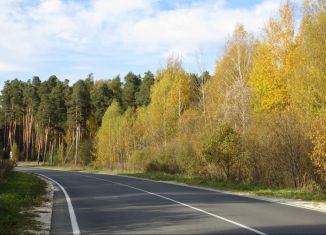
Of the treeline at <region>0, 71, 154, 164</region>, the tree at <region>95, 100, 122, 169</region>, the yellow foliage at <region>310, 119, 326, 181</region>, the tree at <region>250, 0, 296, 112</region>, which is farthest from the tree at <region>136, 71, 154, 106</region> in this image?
the yellow foliage at <region>310, 119, 326, 181</region>

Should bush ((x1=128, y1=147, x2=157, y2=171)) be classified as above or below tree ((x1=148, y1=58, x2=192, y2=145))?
below

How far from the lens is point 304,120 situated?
896 inches

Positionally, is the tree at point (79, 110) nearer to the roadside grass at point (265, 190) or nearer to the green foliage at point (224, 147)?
the roadside grass at point (265, 190)

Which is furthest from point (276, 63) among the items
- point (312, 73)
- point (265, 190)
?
point (265, 190)

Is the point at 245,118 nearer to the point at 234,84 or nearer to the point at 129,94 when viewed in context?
the point at 234,84

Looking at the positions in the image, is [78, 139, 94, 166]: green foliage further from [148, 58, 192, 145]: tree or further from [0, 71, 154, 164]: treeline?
[148, 58, 192, 145]: tree

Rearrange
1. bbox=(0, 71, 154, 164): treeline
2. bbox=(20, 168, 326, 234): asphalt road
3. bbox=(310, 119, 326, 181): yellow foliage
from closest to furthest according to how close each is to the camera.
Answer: bbox=(20, 168, 326, 234): asphalt road, bbox=(310, 119, 326, 181): yellow foliage, bbox=(0, 71, 154, 164): treeline

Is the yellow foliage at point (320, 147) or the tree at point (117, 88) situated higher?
the tree at point (117, 88)

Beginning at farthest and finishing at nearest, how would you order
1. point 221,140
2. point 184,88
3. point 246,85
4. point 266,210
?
point 184,88
point 246,85
point 221,140
point 266,210

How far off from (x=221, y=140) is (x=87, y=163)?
5820 centimetres

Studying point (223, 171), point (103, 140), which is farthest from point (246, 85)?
point (103, 140)

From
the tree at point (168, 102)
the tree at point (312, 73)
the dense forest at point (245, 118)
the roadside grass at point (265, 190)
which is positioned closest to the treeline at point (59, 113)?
the dense forest at point (245, 118)

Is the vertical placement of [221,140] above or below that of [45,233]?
above

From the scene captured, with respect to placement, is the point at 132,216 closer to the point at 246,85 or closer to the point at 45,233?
the point at 45,233
